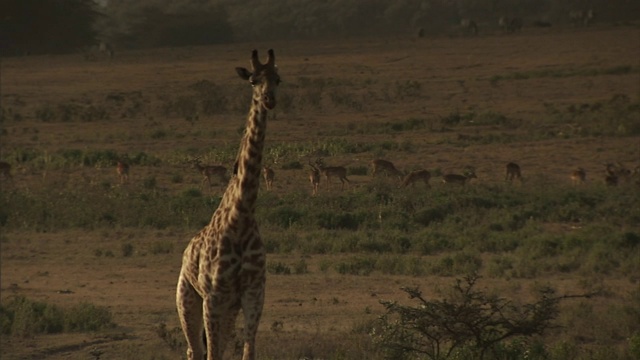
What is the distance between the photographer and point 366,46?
51.6 m

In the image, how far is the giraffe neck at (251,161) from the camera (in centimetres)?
696

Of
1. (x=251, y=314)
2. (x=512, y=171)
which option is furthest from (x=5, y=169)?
(x=251, y=314)

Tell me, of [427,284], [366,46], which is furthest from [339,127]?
[366,46]

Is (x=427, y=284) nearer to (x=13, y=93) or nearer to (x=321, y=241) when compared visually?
(x=321, y=241)

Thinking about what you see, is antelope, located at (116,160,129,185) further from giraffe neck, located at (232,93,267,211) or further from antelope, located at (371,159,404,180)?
giraffe neck, located at (232,93,267,211)

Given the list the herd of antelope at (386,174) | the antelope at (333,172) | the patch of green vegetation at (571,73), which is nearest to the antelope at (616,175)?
the herd of antelope at (386,174)

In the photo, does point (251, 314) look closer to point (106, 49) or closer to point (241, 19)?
point (106, 49)

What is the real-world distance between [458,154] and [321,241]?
8939 millimetres

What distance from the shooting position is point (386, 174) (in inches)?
891

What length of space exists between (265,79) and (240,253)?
3.05ft

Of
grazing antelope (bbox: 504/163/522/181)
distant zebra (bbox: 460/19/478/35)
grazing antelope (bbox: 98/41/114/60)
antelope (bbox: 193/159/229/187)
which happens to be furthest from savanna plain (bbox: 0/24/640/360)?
distant zebra (bbox: 460/19/478/35)

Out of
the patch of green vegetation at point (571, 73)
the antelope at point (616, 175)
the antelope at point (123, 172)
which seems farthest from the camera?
the patch of green vegetation at point (571, 73)

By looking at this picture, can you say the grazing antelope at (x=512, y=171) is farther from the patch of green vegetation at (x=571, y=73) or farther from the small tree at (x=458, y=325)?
the patch of green vegetation at (x=571, y=73)

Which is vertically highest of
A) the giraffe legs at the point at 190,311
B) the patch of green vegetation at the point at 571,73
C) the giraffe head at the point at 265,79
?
the giraffe head at the point at 265,79
